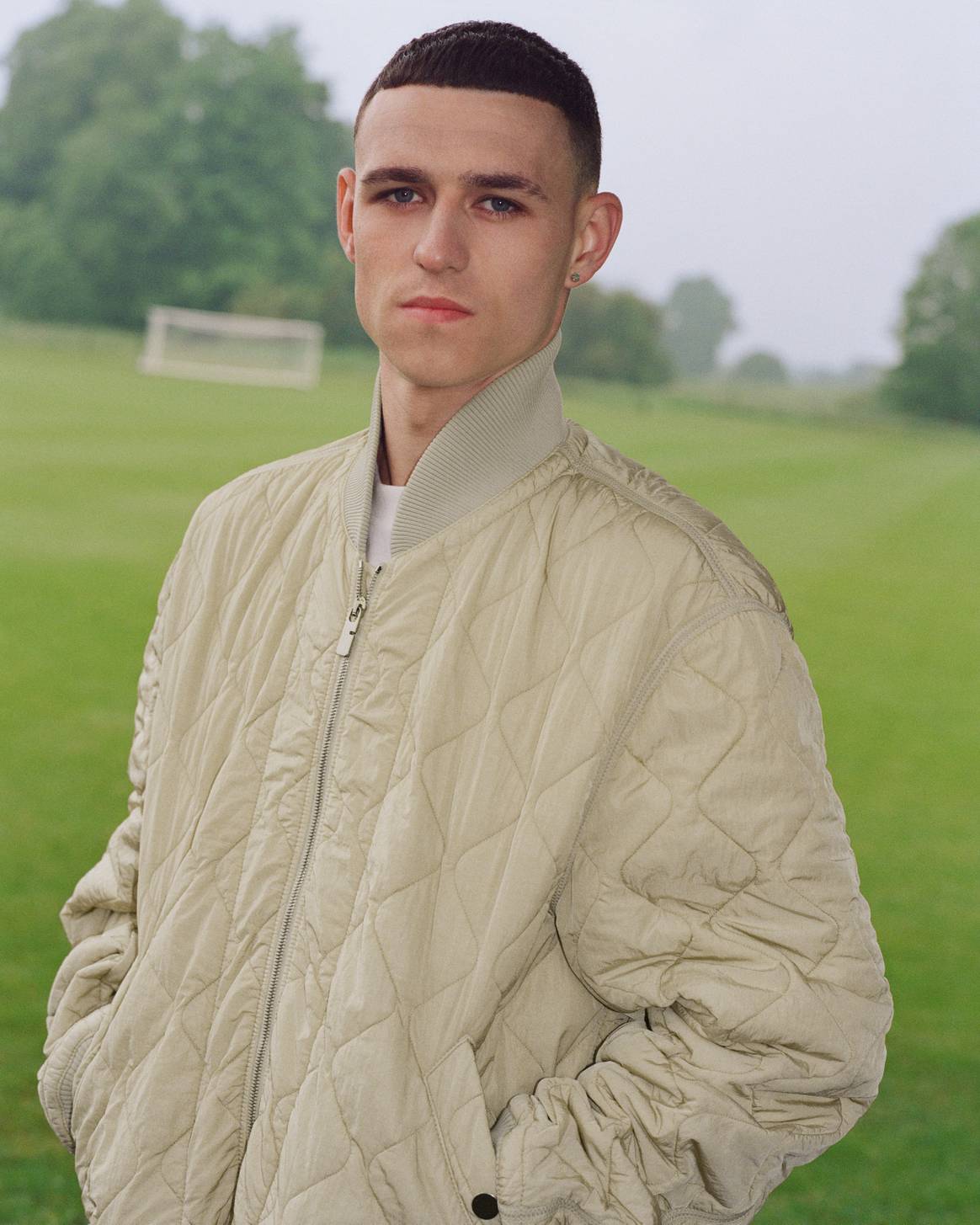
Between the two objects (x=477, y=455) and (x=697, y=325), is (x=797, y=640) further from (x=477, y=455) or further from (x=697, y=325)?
(x=697, y=325)

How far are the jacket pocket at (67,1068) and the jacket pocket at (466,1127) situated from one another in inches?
13.7

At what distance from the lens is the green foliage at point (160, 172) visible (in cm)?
2816

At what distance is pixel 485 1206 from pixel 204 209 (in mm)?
30788

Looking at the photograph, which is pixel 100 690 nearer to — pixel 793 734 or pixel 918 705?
pixel 918 705

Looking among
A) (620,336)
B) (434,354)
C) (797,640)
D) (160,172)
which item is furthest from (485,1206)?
(160,172)

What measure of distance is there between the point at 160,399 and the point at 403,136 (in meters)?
18.0

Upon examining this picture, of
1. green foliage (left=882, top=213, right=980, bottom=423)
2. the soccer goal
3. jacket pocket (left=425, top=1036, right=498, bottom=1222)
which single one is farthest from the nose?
the soccer goal

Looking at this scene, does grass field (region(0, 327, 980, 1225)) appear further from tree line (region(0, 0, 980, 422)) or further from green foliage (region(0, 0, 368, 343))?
green foliage (region(0, 0, 368, 343))

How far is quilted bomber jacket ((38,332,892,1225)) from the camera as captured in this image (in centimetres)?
102

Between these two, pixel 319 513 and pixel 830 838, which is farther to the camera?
pixel 319 513

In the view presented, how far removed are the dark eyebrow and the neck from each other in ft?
0.43

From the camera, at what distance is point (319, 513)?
1.21 m

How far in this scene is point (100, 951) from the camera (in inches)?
49.7

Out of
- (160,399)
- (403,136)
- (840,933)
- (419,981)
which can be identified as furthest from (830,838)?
(160,399)
